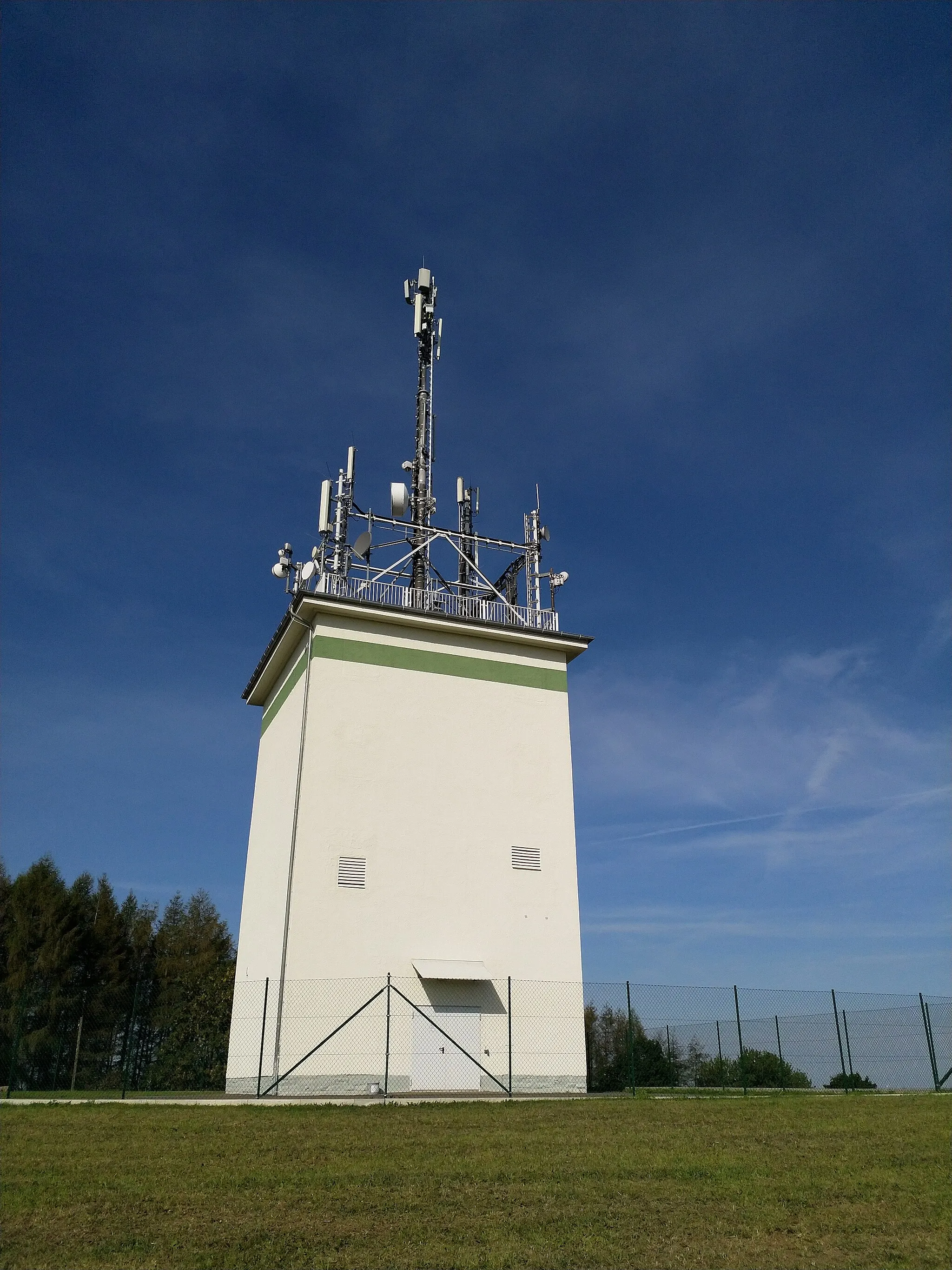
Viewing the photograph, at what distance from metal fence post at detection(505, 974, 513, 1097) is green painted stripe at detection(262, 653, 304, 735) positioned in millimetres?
8660

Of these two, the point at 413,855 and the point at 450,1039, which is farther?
the point at 413,855

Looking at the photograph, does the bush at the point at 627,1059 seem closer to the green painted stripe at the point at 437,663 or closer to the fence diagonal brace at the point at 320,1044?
the fence diagonal brace at the point at 320,1044

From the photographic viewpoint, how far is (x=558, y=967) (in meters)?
22.0

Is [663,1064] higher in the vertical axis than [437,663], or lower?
lower

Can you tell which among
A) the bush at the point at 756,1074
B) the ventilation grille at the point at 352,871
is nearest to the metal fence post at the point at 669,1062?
the bush at the point at 756,1074

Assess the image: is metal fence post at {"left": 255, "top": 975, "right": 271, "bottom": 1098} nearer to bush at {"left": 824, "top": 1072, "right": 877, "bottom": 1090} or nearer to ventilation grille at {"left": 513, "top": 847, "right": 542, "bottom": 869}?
ventilation grille at {"left": 513, "top": 847, "right": 542, "bottom": 869}

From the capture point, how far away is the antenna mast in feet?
85.8

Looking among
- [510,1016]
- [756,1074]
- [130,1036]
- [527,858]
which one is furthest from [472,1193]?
[130,1036]

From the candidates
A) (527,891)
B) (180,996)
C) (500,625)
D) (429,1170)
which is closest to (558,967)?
(527,891)

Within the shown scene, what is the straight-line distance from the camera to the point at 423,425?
93.7 ft

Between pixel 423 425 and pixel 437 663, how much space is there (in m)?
8.67

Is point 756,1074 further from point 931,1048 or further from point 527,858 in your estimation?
point 527,858

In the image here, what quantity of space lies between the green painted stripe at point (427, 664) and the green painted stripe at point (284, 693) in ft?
0.06

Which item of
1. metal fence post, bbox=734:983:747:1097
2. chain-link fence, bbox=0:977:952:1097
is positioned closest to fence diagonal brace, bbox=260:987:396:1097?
chain-link fence, bbox=0:977:952:1097
